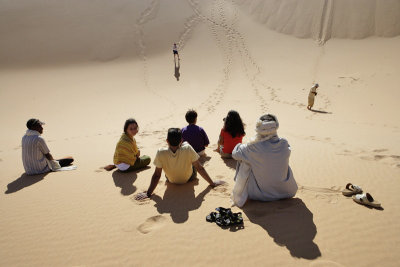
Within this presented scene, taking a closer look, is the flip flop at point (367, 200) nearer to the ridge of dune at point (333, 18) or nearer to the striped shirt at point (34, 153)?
the striped shirt at point (34, 153)

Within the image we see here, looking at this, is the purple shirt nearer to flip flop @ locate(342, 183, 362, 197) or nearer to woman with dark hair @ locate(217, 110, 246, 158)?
woman with dark hair @ locate(217, 110, 246, 158)

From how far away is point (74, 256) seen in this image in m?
2.94

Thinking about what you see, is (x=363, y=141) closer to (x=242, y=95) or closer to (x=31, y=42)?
(x=242, y=95)

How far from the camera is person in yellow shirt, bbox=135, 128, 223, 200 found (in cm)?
385

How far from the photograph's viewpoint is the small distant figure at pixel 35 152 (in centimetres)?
506

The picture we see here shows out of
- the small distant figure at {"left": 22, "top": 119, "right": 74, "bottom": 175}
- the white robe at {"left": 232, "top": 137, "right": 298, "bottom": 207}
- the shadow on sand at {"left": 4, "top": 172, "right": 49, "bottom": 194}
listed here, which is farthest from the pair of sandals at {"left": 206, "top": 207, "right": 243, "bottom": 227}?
the small distant figure at {"left": 22, "top": 119, "right": 74, "bottom": 175}

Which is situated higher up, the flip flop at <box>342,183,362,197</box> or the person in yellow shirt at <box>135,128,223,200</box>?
the person in yellow shirt at <box>135,128,223,200</box>

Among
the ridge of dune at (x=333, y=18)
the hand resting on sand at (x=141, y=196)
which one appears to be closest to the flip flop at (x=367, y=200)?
the hand resting on sand at (x=141, y=196)

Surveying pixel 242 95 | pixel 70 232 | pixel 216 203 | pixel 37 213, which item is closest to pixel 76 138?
pixel 37 213

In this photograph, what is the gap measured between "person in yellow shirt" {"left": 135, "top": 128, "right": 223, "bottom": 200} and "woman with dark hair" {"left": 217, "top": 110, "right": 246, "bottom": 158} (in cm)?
145

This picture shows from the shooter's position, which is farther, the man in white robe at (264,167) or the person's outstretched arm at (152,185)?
the person's outstretched arm at (152,185)

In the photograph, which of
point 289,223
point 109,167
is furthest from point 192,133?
point 289,223

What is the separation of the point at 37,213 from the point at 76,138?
223 inches

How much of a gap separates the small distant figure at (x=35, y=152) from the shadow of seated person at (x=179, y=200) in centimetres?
267
